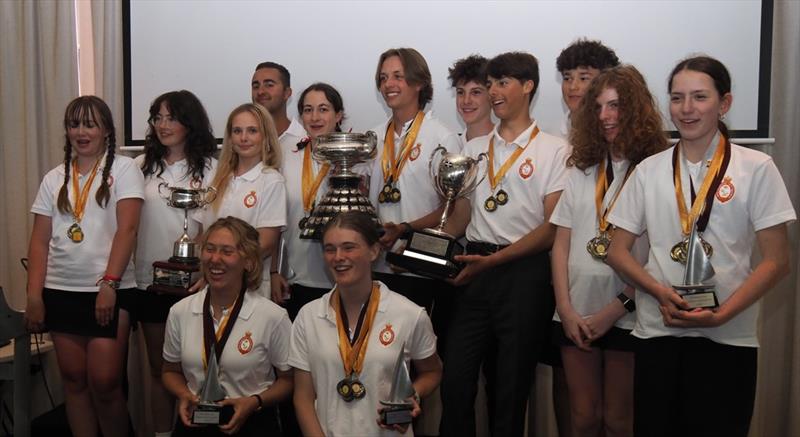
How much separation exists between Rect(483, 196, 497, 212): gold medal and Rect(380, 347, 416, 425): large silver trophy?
0.92 meters

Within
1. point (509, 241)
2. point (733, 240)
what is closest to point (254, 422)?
point (509, 241)

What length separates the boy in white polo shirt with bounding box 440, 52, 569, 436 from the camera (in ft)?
10.5

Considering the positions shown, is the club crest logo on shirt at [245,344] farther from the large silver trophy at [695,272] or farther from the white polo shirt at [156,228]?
the large silver trophy at [695,272]

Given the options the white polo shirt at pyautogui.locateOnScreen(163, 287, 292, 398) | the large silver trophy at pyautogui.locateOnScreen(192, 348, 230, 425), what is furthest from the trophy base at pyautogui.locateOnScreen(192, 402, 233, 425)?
the white polo shirt at pyautogui.locateOnScreen(163, 287, 292, 398)

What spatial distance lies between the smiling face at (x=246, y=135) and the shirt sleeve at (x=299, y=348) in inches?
45.0

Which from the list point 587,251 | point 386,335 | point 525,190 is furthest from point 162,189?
point 587,251

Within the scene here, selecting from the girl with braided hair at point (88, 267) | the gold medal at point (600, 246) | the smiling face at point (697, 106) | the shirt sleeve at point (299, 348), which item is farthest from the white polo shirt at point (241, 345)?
the smiling face at point (697, 106)

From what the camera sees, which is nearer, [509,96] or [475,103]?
[509,96]

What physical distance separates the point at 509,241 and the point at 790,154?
6.57 feet

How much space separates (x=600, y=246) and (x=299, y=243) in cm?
159

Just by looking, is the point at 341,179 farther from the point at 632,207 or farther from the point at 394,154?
the point at 632,207

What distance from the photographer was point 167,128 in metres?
3.91

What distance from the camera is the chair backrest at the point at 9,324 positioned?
3.99 m

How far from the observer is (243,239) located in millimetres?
3227
